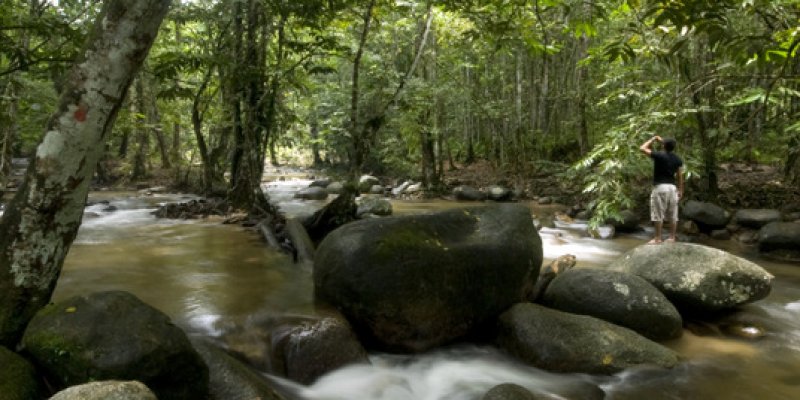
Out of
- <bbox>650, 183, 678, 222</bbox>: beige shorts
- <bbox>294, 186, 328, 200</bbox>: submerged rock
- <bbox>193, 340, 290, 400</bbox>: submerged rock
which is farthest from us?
<bbox>294, 186, 328, 200</bbox>: submerged rock

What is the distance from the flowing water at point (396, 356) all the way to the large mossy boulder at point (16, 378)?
5.89 feet

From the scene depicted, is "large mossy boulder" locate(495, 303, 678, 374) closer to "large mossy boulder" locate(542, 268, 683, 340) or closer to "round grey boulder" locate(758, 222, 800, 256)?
"large mossy boulder" locate(542, 268, 683, 340)

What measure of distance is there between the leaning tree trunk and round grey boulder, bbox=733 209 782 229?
11.6 m

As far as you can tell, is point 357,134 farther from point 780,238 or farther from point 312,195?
point 312,195

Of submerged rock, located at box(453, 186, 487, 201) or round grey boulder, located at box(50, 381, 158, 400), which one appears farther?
submerged rock, located at box(453, 186, 487, 201)

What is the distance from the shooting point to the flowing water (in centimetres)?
471

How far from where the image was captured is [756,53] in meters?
2.79

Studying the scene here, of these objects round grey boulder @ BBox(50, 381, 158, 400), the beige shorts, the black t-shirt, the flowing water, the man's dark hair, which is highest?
the man's dark hair

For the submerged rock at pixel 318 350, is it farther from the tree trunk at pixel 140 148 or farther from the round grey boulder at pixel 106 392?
the tree trunk at pixel 140 148

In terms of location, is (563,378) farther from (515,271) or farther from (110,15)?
(110,15)

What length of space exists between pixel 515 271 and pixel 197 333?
11.0 feet

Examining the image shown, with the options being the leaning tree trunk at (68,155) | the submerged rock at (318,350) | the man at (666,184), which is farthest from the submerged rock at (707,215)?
the leaning tree trunk at (68,155)


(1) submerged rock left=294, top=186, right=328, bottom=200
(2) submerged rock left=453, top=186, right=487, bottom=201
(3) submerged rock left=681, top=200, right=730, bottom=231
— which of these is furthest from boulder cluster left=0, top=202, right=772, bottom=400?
(1) submerged rock left=294, top=186, right=328, bottom=200

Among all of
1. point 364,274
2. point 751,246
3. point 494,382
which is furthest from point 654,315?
point 751,246
